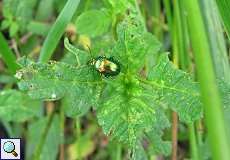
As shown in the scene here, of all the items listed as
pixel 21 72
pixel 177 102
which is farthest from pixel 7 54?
pixel 177 102

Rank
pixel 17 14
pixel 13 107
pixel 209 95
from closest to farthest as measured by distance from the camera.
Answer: pixel 209 95
pixel 13 107
pixel 17 14

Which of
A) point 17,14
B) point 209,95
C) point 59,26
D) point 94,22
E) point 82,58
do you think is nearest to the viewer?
point 209,95

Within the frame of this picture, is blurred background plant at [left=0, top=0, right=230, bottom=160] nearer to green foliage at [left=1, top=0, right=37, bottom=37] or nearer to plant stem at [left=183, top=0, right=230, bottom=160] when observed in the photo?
green foliage at [left=1, top=0, right=37, bottom=37]

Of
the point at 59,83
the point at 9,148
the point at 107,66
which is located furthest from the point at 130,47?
the point at 9,148

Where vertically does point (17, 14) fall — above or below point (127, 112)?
above

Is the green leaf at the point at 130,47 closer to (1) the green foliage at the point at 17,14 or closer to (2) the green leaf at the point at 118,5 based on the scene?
(2) the green leaf at the point at 118,5

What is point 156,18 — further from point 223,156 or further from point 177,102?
point 223,156

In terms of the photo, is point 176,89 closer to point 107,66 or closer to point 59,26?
point 107,66

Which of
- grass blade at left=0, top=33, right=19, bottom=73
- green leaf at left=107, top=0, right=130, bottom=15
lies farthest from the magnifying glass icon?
green leaf at left=107, top=0, right=130, bottom=15
